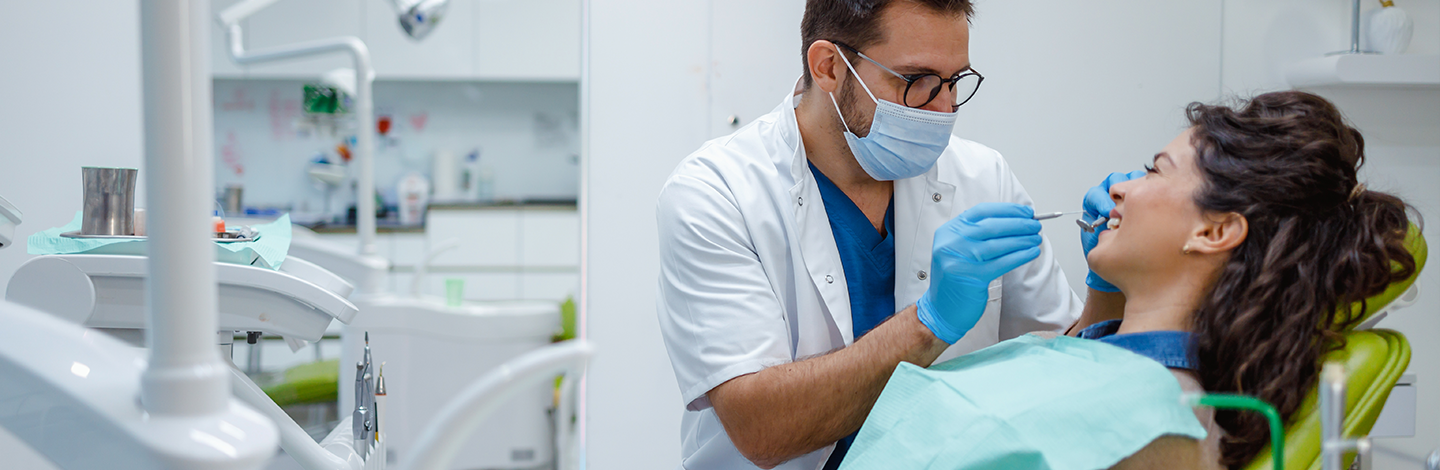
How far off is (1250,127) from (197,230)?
118 centimetres

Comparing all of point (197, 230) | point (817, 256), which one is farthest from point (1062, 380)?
point (197, 230)

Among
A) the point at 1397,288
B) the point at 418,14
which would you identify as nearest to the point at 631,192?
the point at 418,14

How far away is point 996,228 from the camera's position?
1.11 m

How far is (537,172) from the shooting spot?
404 cm

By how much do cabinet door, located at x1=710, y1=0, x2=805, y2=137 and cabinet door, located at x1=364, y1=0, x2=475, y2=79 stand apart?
2.19 meters

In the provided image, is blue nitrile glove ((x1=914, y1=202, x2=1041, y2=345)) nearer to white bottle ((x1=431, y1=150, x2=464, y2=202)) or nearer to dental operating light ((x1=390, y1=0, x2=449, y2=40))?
dental operating light ((x1=390, y1=0, x2=449, y2=40))

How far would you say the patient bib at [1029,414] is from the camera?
95 centimetres

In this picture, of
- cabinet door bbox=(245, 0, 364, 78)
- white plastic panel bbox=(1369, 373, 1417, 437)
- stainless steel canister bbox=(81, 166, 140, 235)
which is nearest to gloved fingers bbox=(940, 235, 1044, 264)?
stainless steel canister bbox=(81, 166, 140, 235)

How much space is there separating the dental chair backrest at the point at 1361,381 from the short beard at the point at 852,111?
68cm

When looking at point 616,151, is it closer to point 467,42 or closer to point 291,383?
point 291,383

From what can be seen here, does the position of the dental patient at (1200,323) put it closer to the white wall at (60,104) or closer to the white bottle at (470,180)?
the white wall at (60,104)

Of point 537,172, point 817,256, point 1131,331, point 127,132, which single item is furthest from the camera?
point 537,172

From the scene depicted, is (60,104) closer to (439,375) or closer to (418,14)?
(418,14)

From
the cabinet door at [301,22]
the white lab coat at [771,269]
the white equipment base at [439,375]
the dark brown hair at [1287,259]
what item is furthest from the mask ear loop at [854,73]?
the cabinet door at [301,22]
